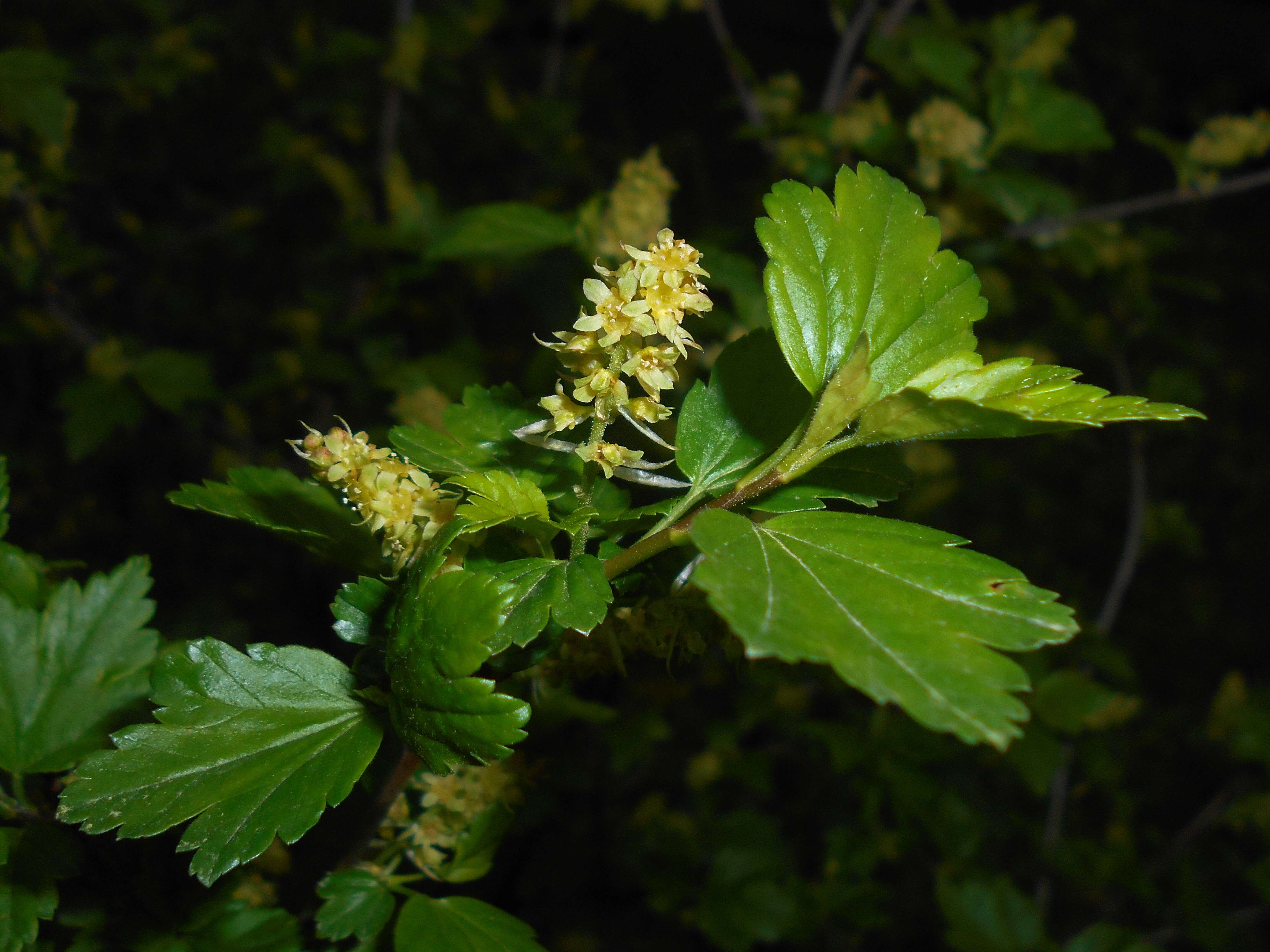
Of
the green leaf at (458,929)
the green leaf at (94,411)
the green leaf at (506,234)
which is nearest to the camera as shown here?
the green leaf at (458,929)

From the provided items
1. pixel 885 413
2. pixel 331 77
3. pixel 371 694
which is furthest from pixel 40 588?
pixel 331 77

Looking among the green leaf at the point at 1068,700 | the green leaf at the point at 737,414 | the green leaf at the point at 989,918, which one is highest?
the green leaf at the point at 737,414

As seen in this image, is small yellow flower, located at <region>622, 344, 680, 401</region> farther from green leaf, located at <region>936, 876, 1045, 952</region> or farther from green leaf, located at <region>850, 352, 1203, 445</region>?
green leaf, located at <region>936, 876, 1045, 952</region>

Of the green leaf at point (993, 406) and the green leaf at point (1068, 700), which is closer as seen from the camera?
the green leaf at point (993, 406)

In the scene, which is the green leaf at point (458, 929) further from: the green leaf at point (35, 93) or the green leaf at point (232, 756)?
the green leaf at point (35, 93)

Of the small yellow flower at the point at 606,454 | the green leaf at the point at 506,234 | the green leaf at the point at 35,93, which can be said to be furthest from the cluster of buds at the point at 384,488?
the green leaf at the point at 35,93

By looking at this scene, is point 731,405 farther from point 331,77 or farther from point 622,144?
point 622,144
